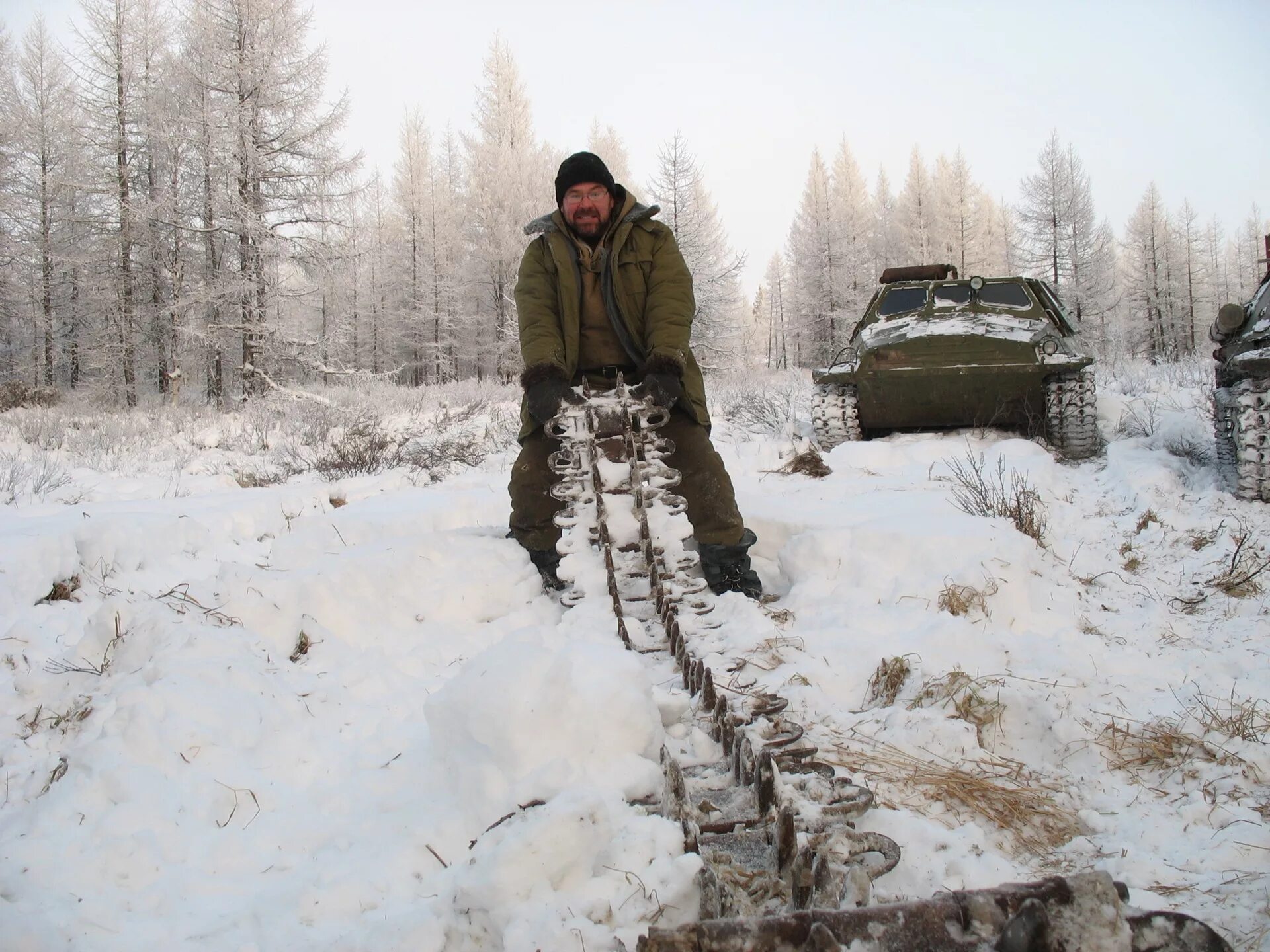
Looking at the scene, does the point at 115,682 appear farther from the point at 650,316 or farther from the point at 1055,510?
the point at 1055,510

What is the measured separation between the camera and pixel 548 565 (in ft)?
10.2

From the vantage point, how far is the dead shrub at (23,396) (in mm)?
13461

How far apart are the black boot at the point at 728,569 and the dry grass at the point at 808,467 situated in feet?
8.07

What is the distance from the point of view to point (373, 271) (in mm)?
34656

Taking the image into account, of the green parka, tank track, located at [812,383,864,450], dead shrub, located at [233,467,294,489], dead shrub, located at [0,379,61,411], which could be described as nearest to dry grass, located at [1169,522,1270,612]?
the green parka

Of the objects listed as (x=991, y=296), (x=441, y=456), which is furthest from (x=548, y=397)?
(x=991, y=296)

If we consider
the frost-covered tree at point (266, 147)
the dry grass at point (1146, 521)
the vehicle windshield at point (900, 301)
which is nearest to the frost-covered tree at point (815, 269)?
the frost-covered tree at point (266, 147)

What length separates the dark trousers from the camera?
10.1 feet

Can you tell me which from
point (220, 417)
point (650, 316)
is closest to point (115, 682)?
point (650, 316)

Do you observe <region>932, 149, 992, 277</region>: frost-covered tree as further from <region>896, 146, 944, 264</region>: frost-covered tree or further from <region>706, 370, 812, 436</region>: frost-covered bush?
<region>706, 370, 812, 436</region>: frost-covered bush

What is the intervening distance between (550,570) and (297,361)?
1352 cm

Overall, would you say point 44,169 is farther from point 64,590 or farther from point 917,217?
point 917,217

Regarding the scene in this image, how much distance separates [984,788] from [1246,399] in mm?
3664

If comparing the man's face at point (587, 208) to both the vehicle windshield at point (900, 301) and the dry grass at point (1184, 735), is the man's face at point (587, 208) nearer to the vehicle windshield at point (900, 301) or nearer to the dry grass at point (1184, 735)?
the dry grass at point (1184, 735)
